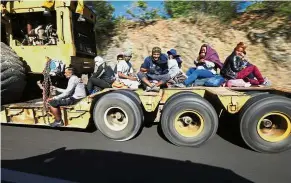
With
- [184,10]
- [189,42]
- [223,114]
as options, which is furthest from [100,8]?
[223,114]

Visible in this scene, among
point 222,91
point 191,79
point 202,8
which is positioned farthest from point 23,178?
point 202,8

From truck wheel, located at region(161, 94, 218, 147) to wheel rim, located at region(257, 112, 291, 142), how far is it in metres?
0.72

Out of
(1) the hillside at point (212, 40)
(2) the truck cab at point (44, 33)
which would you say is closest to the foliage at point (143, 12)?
(1) the hillside at point (212, 40)

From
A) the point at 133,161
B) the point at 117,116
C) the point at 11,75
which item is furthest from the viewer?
the point at 11,75

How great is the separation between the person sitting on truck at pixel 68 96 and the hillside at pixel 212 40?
555 cm

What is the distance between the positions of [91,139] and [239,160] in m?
2.53

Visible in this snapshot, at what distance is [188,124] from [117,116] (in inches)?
48.6

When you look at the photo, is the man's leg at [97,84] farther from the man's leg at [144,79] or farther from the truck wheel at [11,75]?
the truck wheel at [11,75]

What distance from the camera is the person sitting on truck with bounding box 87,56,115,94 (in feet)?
20.0

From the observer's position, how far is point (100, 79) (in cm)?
613

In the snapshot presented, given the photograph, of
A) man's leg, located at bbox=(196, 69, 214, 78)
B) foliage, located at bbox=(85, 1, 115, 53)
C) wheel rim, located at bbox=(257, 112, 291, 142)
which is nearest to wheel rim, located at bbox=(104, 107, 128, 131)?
man's leg, located at bbox=(196, 69, 214, 78)

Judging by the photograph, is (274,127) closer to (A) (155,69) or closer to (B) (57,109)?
(A) (155,69)

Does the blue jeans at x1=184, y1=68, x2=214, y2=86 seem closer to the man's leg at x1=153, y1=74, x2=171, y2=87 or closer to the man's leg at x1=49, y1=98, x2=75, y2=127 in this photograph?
the man's leg at x1=153, y1=74, x2=171, y2=87

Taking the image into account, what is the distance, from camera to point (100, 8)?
13508 millimetres
